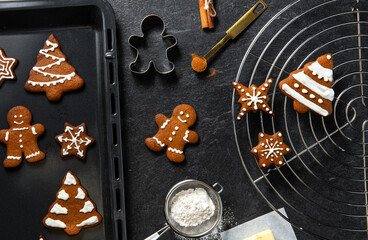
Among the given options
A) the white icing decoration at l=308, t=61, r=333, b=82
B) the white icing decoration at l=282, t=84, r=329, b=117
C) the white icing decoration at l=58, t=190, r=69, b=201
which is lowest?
the white icing decoration at l=58, t=190, r=69, b=201

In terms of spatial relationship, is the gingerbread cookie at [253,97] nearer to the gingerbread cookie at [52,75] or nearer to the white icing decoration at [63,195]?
the gingerbread cookie at [52,75]

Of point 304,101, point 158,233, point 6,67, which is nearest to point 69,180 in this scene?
point 158,233

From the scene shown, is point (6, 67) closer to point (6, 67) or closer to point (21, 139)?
point (6, 67)

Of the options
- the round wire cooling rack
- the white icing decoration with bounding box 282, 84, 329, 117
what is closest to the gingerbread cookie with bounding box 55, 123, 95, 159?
the round wire cooling rack

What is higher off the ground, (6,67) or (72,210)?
(6,67)

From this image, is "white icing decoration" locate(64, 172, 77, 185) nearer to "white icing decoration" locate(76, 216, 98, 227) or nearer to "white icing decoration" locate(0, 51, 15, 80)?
"white icing decoration" locate(76, 216, 98, 227)

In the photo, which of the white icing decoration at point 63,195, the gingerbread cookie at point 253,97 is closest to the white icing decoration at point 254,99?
the gingerbread cookie at point 253,97

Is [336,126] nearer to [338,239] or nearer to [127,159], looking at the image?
[338,239]
